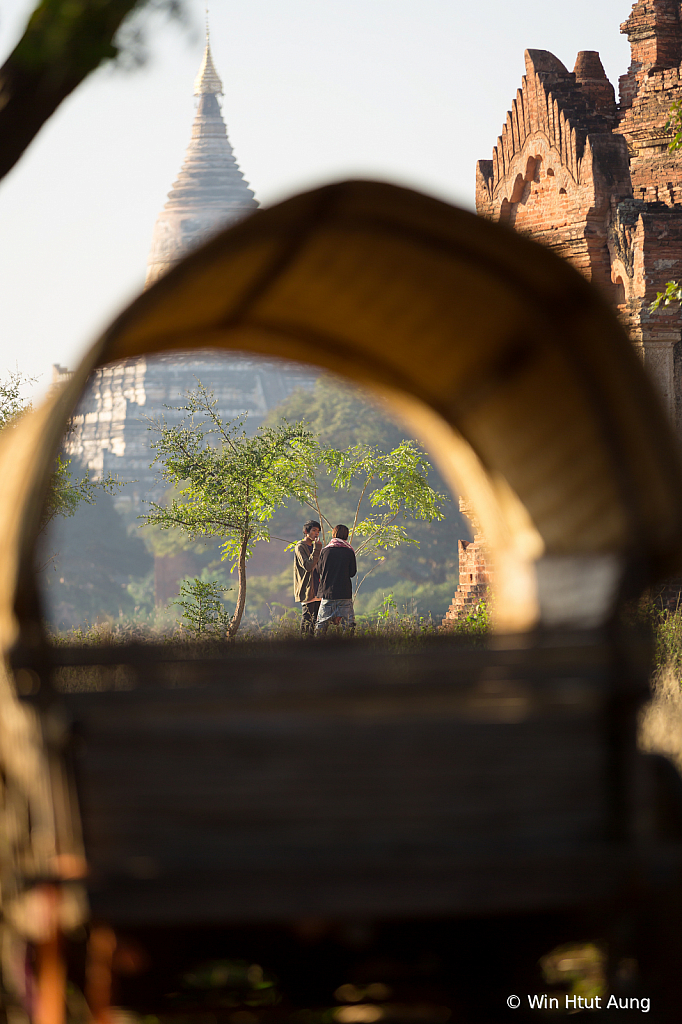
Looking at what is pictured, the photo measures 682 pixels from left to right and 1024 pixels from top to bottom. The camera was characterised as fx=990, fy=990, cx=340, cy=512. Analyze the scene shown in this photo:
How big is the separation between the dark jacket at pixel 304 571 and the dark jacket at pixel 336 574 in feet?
2.73

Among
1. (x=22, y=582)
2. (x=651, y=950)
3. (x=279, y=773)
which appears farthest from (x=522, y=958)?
(x=22, y=582)

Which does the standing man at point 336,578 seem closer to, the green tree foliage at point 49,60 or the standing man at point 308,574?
the standing man at point 308,574

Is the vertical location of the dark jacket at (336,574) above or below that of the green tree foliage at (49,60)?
below

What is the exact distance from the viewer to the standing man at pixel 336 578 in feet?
40.8

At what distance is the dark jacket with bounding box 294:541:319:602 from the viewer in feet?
44.2

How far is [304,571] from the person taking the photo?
13680 millimetres

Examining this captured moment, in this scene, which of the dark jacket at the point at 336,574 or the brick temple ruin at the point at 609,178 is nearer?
the dark jacket at the point at 336,574

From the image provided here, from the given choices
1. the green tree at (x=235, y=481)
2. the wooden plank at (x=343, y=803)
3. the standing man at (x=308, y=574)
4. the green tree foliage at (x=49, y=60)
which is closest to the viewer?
the wooden plank at (x=343, y=803)

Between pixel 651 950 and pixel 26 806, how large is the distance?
2229 mm

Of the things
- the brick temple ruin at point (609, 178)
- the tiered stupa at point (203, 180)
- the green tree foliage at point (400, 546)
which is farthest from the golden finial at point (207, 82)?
the brick temple ruin at point (609, 178)

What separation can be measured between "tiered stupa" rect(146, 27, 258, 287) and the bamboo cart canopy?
99.6 metres

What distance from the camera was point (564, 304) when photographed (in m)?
3.74

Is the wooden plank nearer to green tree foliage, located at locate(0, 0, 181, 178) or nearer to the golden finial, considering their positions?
green tree foliage, located at locate(0, 0, 181, 178)

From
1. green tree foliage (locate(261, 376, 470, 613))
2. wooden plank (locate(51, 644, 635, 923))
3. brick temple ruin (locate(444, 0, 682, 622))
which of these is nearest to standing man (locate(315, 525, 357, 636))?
brick temple ruin (locate(444, 0, 682, 622))
